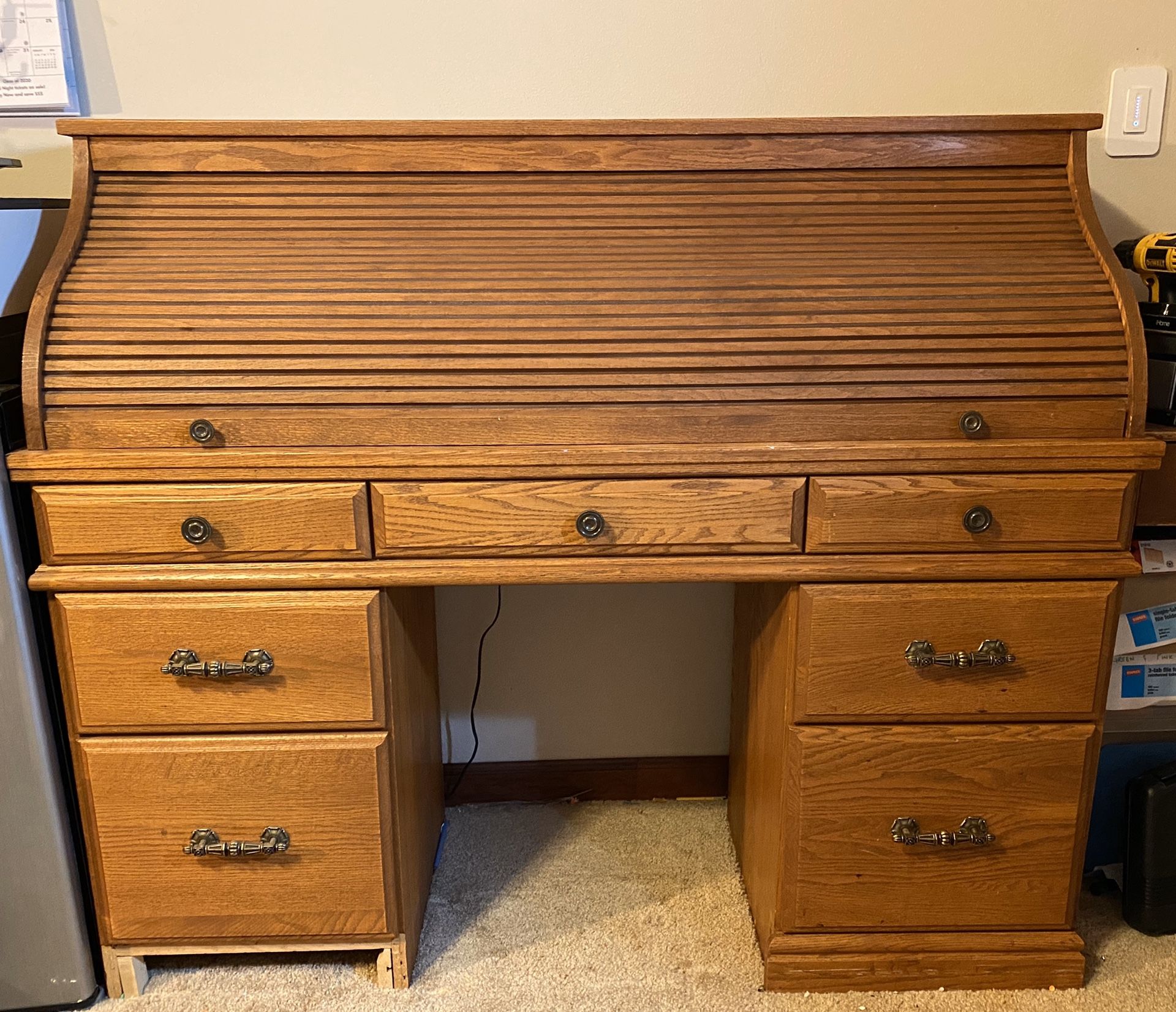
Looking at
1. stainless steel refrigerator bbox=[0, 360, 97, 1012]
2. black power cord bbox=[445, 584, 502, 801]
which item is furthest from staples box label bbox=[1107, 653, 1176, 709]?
stainless steel refrigerator bbox=[0, 360, 97, 1012]

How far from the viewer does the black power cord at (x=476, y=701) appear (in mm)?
1726

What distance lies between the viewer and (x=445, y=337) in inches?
45.4

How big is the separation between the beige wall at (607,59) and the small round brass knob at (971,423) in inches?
26.2

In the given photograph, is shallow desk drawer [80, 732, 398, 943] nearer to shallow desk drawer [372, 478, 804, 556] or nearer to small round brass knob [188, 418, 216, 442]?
shallow desk drawer [372, 478, 804, 556]

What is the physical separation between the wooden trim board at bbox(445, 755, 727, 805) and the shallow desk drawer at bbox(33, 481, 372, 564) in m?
0.80

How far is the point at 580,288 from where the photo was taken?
3.91ft

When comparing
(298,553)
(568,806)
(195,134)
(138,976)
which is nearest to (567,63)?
(195,134)

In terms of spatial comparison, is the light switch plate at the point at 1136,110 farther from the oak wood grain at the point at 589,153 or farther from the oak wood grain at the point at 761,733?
the oak wood grain at the point at 761,733

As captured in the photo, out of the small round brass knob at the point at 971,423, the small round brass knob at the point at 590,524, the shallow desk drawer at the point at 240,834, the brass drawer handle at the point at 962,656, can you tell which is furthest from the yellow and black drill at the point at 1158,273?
the shallow desk drawer at the point at 240,834

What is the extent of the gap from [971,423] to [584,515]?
507 mm

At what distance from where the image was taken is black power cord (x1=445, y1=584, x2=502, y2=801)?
68.0 inches

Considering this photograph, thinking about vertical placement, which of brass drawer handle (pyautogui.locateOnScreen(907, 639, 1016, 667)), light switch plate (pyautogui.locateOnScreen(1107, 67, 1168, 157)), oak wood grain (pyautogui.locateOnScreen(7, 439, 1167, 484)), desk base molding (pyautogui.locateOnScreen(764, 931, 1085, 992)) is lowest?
desk base molding (pyautogui.locateOnScreen(764, 931, 1085, 992))

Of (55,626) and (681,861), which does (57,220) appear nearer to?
(55,626)

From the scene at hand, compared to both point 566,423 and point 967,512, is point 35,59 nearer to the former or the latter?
point 566,423
